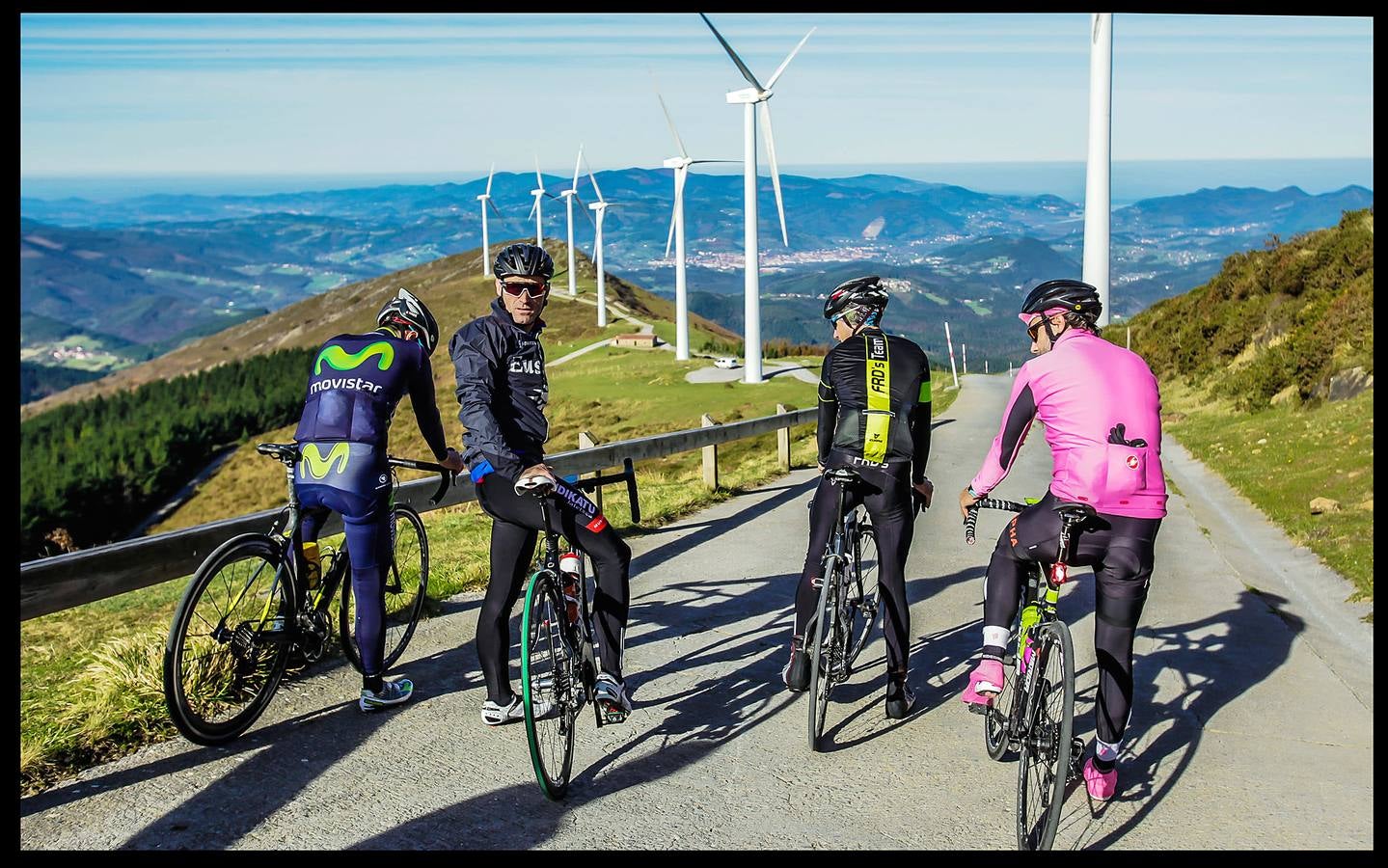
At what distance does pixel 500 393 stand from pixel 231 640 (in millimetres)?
1777

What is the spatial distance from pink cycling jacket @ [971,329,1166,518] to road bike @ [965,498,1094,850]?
0.14 meters

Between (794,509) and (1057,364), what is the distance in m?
8.66

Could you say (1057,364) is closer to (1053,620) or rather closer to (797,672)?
(1053,620)

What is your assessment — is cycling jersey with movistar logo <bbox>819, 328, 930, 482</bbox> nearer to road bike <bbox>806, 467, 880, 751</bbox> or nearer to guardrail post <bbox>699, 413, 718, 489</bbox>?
road bike <bbox>806, 467, 880, 751</bbox>

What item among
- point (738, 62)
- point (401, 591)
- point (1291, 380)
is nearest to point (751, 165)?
point (738, 62)

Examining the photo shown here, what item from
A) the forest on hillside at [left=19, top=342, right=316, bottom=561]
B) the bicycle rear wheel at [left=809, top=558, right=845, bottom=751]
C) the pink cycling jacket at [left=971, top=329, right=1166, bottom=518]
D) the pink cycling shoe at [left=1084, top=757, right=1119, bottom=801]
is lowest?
the forest on hillside at [left=19, top=342, right=316, bottom=561]

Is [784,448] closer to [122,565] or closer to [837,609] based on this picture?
[837,609]

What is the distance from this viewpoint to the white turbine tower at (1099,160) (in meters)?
21.4

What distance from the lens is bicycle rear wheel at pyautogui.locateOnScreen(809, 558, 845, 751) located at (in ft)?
18.5

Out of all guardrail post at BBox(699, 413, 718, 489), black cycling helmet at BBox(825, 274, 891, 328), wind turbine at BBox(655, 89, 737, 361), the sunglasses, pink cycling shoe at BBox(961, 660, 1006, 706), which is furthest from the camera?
wind turbine at BBox(655, 89, 737, 361)

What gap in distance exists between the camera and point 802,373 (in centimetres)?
7069

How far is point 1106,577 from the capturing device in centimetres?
495

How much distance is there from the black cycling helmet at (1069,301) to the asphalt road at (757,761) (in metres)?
2.05

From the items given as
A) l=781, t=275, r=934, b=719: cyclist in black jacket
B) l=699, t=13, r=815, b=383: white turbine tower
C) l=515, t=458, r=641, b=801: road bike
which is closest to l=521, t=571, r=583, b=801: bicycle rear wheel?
l=515, t=458, r=641, b=801: road bike
